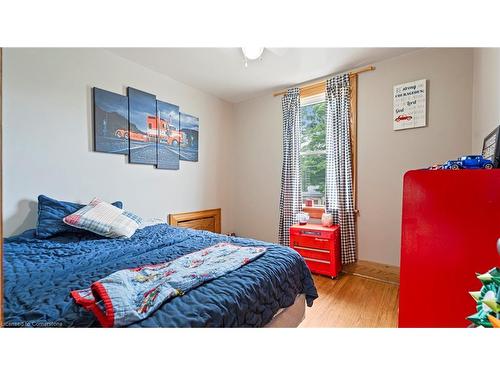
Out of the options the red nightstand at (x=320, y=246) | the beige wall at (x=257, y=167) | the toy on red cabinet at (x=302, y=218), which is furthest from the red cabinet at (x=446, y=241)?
the beige wall at (x=257, y=167)

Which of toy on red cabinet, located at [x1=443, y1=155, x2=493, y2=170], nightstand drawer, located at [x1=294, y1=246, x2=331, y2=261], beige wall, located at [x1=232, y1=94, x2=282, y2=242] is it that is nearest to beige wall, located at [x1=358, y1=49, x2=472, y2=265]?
nightstand drawer, located at [x1=294, y1=246, x2=331, y2=261]

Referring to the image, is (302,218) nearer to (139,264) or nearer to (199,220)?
(199,220)

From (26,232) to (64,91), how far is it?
4.06 feet

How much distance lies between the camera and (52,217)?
5.18ft

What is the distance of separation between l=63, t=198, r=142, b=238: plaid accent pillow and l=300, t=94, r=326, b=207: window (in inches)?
86.8

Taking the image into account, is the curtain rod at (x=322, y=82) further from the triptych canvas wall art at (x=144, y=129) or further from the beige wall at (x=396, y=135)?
the triptych canvas wall art at (x=144, y=129)

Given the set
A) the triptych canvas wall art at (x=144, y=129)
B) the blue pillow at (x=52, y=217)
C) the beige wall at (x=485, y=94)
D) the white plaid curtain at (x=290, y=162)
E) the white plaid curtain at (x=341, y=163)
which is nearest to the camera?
the beige wall at (x=485, y=94)

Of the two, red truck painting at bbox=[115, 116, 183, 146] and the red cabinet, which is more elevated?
red truck painting at bbox=[115, 116, 183, 146]

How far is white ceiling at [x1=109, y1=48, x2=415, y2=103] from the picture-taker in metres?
2.11

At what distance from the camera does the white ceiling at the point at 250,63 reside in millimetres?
2105

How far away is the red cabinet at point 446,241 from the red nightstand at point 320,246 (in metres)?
1.35

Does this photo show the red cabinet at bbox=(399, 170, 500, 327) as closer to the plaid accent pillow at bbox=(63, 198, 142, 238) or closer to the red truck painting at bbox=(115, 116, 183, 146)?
the plaid accent pillow at bbox=(63, 198, 142, 238)
